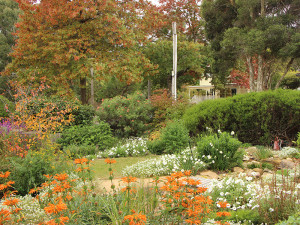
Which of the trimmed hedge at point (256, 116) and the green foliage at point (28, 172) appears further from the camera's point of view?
the trimmed hedge at point (256, 116)

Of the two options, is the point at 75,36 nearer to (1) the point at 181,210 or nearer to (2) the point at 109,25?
(2) the point at 109,25

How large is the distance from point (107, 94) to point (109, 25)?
11.6 meters

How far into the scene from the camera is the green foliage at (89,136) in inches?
340

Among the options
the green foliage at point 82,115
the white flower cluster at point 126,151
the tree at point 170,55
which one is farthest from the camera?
the tree at point 170,55

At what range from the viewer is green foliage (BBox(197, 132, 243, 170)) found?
18.2ft

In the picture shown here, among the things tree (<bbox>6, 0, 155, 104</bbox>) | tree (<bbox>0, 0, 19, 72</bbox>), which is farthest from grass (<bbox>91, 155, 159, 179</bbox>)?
tree (<bbox>0, 0, 19, 72</bbox>)

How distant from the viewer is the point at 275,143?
7355mm

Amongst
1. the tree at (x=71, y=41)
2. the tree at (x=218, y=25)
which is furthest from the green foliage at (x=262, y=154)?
the tree at (x=218, y=25)

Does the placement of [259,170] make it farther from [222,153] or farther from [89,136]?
[89,136]

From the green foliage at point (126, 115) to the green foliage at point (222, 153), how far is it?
14.3ft

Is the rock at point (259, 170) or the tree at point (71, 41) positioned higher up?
the tree at point (71, 41)

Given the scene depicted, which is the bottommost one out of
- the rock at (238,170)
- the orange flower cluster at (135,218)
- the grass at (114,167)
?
the grass at (114,167)

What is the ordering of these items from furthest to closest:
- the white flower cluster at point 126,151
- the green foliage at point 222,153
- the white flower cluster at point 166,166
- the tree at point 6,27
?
the tree at point 6,27, the white flower cluster at point 126,151, the green foliage at point 222,153, the white flower cluster at point 166,166

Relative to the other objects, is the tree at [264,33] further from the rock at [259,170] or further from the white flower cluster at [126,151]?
the rock at [259,170]
